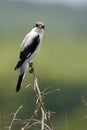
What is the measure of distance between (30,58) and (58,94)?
80.8 feet

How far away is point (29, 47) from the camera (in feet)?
23.0

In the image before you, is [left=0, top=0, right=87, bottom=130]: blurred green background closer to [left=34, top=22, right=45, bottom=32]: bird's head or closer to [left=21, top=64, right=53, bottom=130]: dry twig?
[left=21, top=64, right=53, bottom=130]: dry twig

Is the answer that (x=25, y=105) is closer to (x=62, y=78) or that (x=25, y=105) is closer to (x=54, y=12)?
(x=62, y=78)

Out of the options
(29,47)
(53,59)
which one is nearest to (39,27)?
(29,47)

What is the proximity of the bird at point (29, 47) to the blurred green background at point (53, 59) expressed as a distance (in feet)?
9.10

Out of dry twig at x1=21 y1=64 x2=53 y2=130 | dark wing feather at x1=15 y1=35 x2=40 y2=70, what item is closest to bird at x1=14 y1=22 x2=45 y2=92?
dark wing feather at x1=15 y1=35 x2=40 y2=70

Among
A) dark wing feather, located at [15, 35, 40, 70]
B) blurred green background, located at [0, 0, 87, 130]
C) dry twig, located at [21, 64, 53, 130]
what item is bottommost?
blurred green background, located at [0, 0, 87, 130]

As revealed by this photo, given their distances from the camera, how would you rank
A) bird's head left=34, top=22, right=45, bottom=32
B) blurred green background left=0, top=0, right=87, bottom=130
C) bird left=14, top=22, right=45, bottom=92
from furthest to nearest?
1. blurred green background left=0, top=0, right=87, bottom=130
2. bird's head left=34, top=22, right=45, bottom=32
3. bird left=14, top=22, right=45, bottom=92

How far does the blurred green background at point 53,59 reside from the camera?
1051 inches

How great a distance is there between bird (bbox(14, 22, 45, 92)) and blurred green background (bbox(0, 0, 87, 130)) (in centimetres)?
277

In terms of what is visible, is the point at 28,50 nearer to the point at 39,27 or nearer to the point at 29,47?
→ the point at 29,47

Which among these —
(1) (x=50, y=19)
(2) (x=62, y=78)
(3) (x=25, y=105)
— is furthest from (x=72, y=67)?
(1) (x=50, y=19)

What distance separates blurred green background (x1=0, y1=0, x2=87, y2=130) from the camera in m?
26.7

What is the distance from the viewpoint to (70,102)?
2881 cm
